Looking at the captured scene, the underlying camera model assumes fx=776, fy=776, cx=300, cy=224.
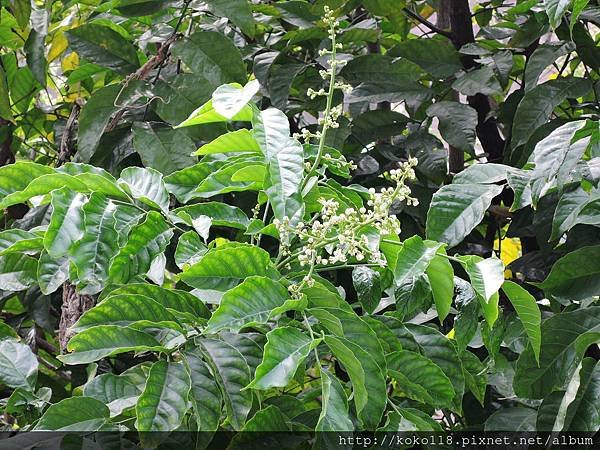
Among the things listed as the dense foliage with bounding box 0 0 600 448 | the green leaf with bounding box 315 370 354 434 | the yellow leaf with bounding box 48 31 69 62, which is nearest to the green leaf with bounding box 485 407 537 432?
the dense foliage with bounding box 0 0 600 448

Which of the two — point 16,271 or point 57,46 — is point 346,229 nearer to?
point 16,271

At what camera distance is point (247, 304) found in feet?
1.98

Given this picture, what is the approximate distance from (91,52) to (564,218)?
0.77 meters

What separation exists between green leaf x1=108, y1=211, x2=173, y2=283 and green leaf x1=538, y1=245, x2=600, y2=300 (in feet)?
1.43

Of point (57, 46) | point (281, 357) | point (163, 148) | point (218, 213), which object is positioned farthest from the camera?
point (57, 46)

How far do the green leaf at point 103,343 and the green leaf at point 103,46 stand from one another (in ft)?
2.22

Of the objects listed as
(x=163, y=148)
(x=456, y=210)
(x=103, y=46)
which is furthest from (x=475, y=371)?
(x=103, y=46)

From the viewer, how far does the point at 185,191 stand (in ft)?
2.60

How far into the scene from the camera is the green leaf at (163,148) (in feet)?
3.45

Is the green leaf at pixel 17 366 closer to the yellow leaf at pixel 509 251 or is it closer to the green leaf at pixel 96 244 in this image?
the green leaf at pixel 96 244

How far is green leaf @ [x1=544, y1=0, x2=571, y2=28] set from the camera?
862mm

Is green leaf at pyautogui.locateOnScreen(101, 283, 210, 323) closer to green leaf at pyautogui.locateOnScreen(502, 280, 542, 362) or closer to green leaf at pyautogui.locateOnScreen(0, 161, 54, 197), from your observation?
green leaf at pyautogui.locateOnScreen(0, 161, 54, 197)

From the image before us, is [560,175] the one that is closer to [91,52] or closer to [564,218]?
[564,218]

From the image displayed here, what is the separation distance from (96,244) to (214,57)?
515mm
